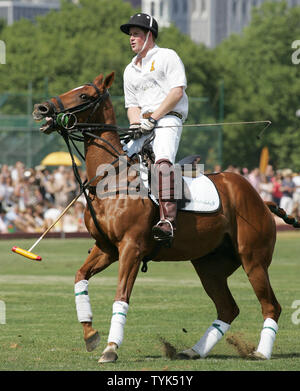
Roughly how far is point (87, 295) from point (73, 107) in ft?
6.00

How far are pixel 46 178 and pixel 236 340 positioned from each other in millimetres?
18112

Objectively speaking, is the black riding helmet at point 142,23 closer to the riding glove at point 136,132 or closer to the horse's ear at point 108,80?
the horse's ear at point 108,80

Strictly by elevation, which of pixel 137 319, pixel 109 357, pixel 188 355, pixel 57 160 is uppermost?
pixel 109 357

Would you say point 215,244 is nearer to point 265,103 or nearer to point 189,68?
point 189,68

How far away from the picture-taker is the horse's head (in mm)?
9703

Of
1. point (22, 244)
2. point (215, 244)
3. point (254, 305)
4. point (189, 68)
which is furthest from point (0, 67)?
point (215, 244)

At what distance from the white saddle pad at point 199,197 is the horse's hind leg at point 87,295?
3.07 feet

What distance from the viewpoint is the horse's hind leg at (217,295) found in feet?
34.3

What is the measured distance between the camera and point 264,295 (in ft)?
34.4

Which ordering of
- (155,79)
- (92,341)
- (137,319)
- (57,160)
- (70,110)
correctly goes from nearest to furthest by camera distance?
(92,341) → (70,110) → (155,79) → (137,319) → (57,160)

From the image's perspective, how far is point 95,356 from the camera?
10.2 m

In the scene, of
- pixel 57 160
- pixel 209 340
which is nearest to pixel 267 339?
pixel 209 340

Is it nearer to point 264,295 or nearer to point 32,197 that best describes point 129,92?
point 264,295

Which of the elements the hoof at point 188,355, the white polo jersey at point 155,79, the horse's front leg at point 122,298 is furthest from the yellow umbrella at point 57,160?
the horse's front leg at point 122,298
